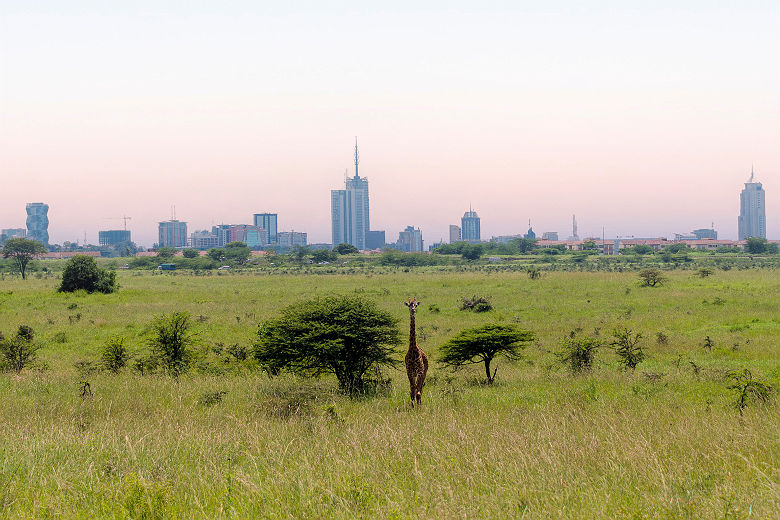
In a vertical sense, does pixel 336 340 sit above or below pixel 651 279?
above

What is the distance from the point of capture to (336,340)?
11.7 m

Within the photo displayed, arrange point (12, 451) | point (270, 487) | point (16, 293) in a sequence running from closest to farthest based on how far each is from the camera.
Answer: point (270, 487), point (12, 451), point (16, 293)

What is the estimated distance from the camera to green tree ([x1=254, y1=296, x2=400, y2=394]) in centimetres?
1184

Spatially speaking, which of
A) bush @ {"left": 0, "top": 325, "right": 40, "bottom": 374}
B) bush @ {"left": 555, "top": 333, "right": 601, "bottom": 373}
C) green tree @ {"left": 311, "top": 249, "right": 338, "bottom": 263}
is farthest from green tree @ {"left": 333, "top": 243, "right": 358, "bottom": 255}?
bush @ {"left": 555, "top": 333, "right": 601, "bottom": 373}

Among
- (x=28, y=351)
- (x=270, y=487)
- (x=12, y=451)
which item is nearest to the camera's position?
(x=270, y=487)

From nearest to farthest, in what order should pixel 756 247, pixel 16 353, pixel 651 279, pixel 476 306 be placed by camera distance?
1. pixel 16 353
2. pixel 476 306
3. pixel 651 279
4. pixel 756 247

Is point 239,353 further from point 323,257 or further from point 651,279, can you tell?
point 323,257

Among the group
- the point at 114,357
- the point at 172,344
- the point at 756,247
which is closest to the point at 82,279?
the point at 114,357

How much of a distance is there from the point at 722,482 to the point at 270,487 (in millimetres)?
4168

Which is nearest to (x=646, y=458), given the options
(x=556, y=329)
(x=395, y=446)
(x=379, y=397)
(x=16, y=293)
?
(x=395, y=446)

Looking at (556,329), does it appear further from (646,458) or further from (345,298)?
(646,458)

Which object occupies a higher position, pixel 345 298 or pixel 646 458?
pixel 345 298

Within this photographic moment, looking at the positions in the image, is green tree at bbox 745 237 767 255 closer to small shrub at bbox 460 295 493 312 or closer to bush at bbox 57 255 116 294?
small shrub at bbox 460 295 493 312

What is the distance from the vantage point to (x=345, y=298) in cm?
1290
